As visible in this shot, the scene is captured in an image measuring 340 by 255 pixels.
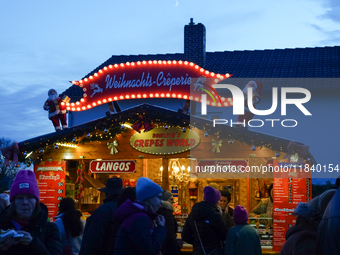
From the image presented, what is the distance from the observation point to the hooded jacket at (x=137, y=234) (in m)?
4.15

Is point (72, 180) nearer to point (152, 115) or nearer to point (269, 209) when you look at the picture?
point (152, 115)

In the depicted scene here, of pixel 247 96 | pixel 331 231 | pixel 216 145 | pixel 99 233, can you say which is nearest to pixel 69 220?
pixel 99 233

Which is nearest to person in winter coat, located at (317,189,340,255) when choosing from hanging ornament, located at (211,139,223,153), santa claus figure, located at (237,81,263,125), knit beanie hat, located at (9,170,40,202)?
knit beanie hat, located at (9,170,40,202)

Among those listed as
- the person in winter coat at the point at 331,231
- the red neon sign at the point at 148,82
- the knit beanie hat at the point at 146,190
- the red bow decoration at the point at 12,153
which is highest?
the red neon sign at the point at 148,82

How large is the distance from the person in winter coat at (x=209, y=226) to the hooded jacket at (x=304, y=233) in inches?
87.9

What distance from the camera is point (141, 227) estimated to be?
4168mm

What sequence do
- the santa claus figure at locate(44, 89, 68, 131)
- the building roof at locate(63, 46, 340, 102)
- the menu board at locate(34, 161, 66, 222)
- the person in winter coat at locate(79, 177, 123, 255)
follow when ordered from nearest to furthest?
the person in winter coat at locate(79, 177, 123, 255) < the menu board at locate(34, 161, 66, 222) < the santa claus figure at locate(44, 89, 68, 131) < the building roof at locate(63, 46, 340, 102)

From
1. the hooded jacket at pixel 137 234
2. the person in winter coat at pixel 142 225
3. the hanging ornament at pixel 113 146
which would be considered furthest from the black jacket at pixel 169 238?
the hanging ornament at pixel 113 146

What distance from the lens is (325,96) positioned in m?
20.9

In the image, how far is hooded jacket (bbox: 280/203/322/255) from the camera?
4.05m

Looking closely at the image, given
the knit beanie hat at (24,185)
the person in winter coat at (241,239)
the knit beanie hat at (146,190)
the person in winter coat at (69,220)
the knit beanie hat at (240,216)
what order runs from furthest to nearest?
1. the knit beanie hat at (240,216)
2. the person in winter coat at (241,239)
3. the person in winter coat at (69,220)
4. the knit beanie hat at (146,190)
5. the knit beanie hat at (24,185)

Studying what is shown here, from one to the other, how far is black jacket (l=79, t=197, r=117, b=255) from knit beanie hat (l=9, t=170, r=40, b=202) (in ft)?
4.88

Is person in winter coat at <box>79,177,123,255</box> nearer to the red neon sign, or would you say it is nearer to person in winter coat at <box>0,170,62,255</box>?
person in winter coat at <box>0,170,62,255</box>

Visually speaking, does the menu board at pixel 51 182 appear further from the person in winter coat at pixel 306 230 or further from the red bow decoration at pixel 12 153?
the person in winter coat at pixel 306 230
